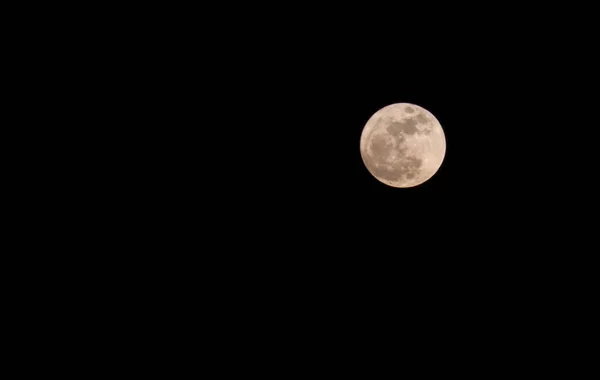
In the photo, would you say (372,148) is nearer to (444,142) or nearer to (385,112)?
(385,112)

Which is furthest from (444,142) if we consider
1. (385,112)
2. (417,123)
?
(385,112)

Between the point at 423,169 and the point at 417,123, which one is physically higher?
the point at 417,123

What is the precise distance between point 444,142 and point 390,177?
57cm

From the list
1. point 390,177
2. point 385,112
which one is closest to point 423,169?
point 390,177

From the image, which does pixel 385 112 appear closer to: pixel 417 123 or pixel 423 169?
pixel 417 123

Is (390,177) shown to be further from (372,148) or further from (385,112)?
(385,112)

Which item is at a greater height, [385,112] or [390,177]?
[385,112]

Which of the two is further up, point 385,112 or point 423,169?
point 385,112

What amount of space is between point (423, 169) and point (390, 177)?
276 mm

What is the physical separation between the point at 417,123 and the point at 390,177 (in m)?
0.49

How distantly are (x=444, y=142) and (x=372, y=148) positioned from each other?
64 cm

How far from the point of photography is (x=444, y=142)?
3477 millimetres

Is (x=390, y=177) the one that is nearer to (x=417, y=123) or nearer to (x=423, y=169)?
(x=423, y=169)

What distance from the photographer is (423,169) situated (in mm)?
3295
